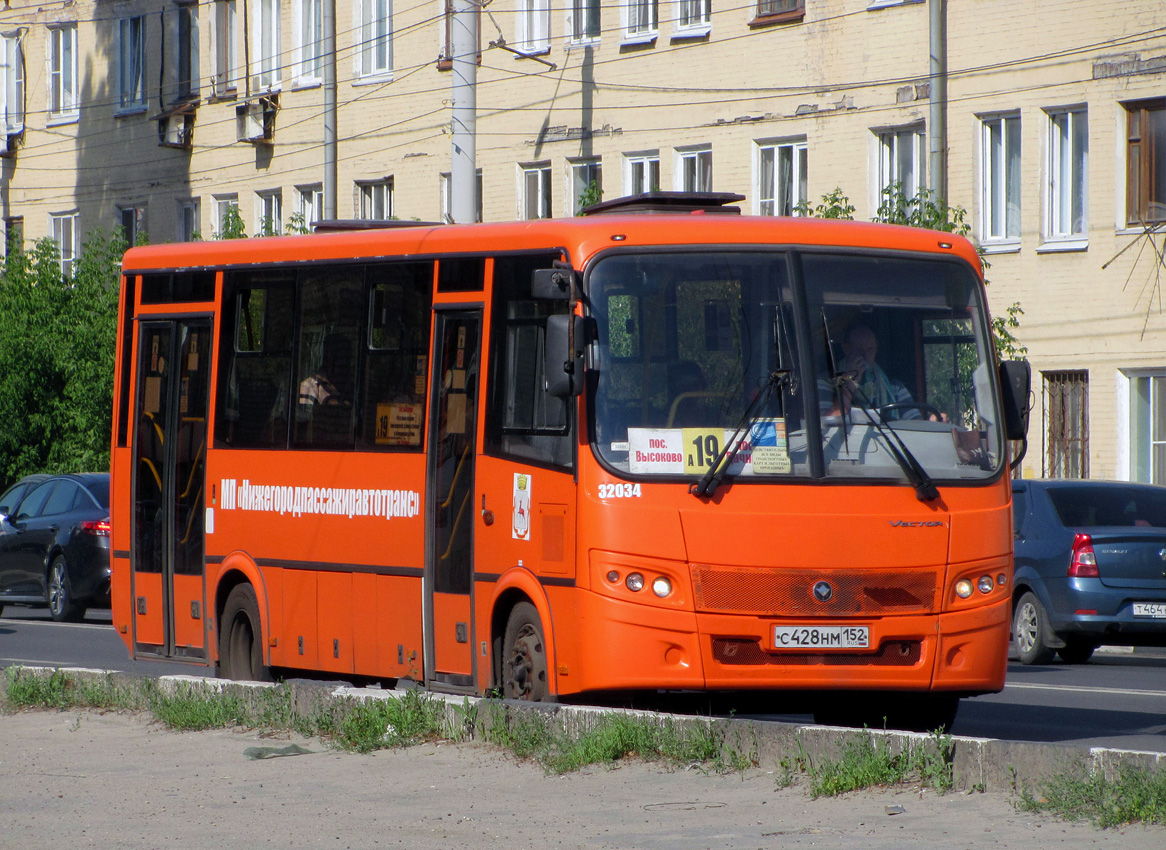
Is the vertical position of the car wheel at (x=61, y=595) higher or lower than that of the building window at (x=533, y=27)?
lower

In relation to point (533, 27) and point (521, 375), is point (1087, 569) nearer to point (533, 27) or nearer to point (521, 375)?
point (521, 375)

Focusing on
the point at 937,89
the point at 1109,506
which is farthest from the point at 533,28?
the point at 1109,506

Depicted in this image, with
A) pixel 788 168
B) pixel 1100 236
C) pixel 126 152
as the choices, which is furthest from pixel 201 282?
pixel 126 152

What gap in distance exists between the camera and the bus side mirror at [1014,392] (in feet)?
38.2

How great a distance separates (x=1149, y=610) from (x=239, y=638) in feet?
26.4

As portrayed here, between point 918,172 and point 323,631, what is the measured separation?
18830 mm

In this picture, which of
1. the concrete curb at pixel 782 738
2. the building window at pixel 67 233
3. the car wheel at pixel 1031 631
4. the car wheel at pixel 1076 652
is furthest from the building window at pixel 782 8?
the concrete curb at pixel 782 738

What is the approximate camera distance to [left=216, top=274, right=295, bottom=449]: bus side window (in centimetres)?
1398

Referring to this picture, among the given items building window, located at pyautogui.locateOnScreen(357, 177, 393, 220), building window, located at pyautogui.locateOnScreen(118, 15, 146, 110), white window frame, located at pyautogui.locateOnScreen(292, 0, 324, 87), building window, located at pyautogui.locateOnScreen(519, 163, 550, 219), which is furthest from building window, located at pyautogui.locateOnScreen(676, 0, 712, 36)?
building window, located at pyautogui.locateOnScreen(118, 15, 146, 110)

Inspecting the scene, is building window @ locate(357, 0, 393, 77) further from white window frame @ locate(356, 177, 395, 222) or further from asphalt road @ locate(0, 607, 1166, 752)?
asphalt road @ locate(0, 607, 1166, 752)

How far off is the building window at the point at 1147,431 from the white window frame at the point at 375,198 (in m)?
15.8

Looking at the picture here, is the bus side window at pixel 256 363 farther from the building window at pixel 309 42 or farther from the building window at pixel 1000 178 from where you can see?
the building window at pixel 309 42

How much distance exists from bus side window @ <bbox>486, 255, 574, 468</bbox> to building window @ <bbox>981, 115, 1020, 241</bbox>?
60.4ft

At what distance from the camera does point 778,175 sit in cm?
3281
